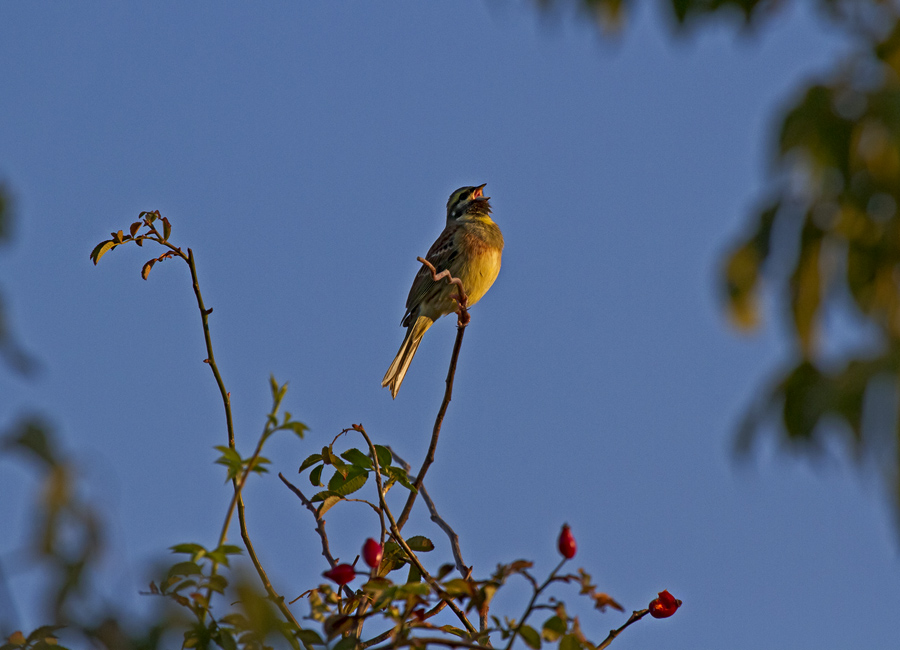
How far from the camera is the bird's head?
9.72m

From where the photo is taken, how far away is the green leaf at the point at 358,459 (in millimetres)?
3301

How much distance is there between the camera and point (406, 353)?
8.48 metres

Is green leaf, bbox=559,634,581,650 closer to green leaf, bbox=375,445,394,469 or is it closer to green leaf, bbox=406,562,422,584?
green leaf, bbox=406,562,422,584

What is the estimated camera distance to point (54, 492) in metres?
1.35

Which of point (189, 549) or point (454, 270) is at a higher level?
point (454, 270)

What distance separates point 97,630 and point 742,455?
108 centimetres

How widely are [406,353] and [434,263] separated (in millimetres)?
1120

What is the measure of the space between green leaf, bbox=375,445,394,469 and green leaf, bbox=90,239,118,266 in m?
1.32

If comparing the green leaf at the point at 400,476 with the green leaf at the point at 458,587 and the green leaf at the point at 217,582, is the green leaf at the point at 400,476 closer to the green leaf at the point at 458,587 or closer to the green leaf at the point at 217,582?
the green leaf at the point at 458,587

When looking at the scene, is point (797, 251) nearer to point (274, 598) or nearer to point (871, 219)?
point (871, 219)

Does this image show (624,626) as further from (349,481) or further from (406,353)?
(406,353)

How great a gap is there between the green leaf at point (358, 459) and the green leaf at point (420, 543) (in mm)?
294

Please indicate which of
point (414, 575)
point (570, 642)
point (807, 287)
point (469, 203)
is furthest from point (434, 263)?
point (807, 287)

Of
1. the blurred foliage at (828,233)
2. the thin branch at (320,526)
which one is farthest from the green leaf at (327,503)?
the blurred foliage at (828,233)
